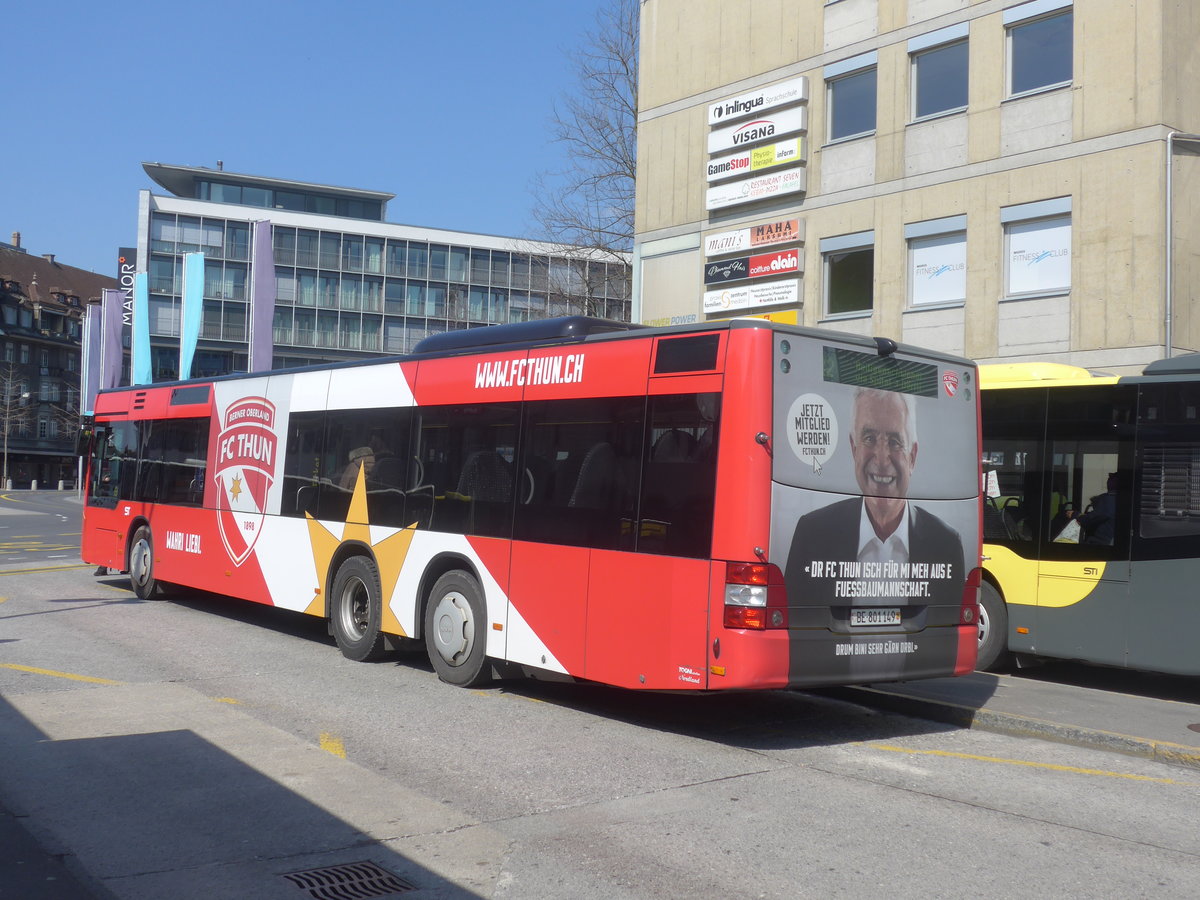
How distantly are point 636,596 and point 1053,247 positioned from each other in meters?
13.7

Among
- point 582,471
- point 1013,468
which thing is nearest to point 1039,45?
point 1013,468

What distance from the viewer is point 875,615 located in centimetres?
846

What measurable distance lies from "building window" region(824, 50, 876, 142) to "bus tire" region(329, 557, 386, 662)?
48.1ft

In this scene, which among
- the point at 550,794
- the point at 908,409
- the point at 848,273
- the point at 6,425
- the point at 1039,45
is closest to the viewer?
the point at 550,794

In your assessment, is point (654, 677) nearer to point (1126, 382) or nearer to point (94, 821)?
point (94, 821)

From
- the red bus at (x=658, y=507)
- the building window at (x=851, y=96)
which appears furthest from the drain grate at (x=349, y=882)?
the building window at (x=851, y=96)

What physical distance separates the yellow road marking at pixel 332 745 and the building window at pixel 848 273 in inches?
641

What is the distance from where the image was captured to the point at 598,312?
3597 centimetres

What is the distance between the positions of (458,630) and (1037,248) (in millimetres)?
13326

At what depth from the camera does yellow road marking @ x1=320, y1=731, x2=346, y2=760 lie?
7657mm

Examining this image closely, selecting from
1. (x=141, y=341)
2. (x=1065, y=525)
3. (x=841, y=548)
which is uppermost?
(x=141, y=341)

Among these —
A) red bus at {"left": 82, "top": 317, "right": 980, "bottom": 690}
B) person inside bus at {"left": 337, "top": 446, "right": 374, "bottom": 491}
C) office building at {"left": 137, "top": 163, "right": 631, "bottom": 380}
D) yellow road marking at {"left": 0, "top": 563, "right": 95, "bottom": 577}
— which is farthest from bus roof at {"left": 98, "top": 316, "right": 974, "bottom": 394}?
office building at {"left": 137, "top": 163, "right": 631, "bottom": 380}

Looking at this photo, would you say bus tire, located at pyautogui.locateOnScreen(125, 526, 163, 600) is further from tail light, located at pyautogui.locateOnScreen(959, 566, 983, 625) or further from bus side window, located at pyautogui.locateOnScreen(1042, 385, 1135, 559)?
bus side window, located at pyautogui.locateOnScreen(1042, 385, 1135, 559)

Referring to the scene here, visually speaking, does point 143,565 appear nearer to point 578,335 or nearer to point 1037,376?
point 578,335
